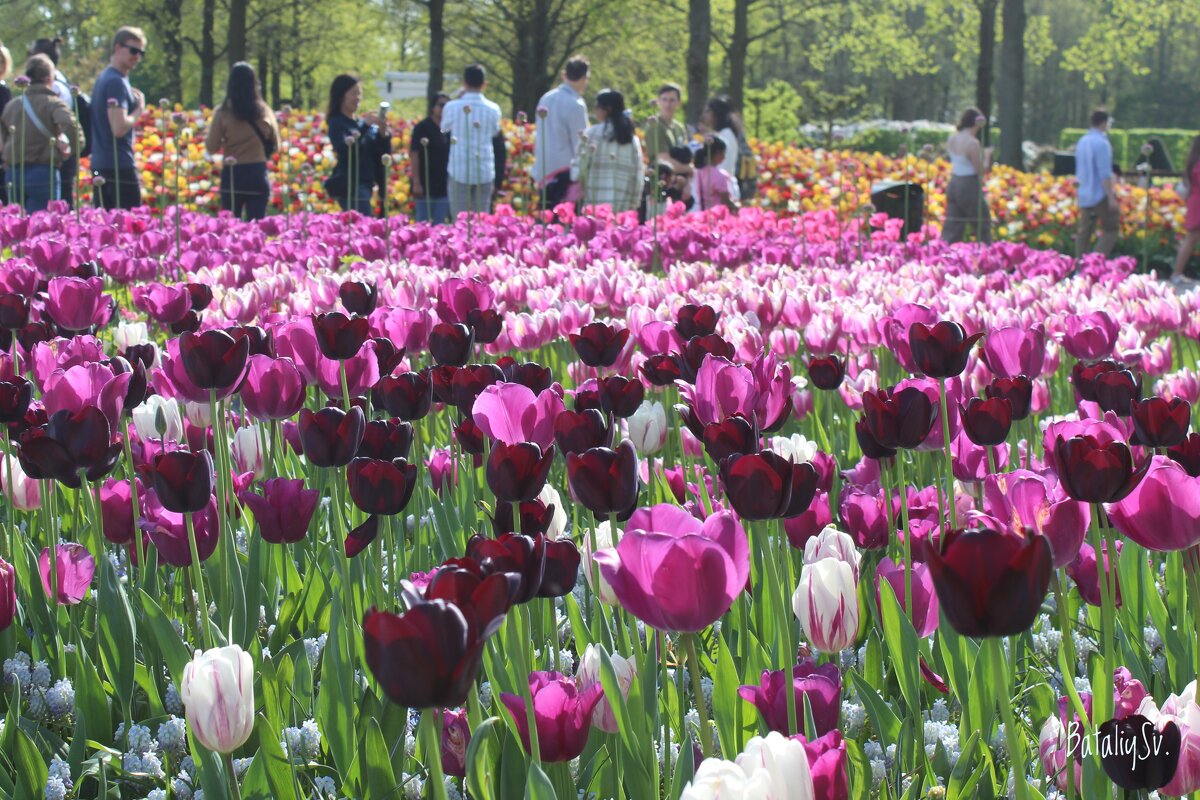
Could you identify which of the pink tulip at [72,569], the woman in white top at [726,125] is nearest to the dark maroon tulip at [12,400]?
the pink tulip at [72,569]

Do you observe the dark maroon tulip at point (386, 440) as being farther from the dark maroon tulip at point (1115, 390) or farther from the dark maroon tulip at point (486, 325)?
the dark maroon tulip at point (1115, 390)

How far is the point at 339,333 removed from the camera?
2240 mm

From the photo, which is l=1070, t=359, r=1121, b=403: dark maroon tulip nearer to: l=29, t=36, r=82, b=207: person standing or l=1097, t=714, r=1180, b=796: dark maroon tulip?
l=1097, t=714, r=1180, b=796: dark maroon tulip

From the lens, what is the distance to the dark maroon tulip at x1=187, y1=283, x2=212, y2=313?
11.3 feet

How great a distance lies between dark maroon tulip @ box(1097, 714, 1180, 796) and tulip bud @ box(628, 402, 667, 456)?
1.15 meters

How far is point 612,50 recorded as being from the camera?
34.3 m

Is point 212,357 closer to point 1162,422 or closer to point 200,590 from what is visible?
point 200,590

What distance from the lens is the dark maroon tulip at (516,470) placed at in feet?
4.97

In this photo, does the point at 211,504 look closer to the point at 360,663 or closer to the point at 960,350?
the point at 360,663

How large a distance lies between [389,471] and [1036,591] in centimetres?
96

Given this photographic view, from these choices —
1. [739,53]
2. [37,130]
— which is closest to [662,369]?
[37,130]

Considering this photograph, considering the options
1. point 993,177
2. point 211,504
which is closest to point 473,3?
point 993,177

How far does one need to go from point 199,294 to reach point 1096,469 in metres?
2.63

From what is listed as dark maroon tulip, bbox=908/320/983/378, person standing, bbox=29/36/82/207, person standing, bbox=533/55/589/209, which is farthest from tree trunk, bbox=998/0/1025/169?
dark maroon tulip, bbox=908/320/983/378
